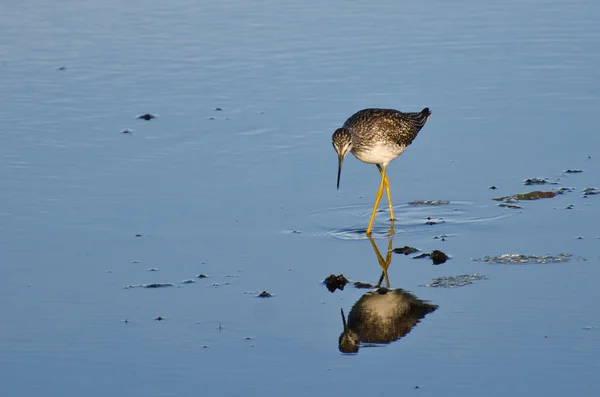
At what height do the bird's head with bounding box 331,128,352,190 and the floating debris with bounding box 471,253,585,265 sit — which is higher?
the bird's head with bounding box 331,128,352,190

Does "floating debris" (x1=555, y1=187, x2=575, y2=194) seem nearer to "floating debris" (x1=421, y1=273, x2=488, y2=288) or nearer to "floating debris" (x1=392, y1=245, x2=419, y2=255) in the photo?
"floating debris" (x1=392, y1=245, x2=419, y2=255)


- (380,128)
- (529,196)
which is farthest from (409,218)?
(529,196)

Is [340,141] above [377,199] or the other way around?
above

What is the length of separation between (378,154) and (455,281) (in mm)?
2230

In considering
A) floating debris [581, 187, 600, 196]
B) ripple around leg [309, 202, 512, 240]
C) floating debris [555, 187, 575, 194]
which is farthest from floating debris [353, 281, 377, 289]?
floating debris [581, 187, 600, 196]

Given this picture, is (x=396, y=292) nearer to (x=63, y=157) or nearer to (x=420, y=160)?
(x=420, y=160)

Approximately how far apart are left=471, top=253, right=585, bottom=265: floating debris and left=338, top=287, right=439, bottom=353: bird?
899 mm

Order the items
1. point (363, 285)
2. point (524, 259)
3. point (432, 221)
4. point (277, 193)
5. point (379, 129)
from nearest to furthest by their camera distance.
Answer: point (363, 285), point (524, 259), point (432, 221), point (379, 129), point (277, 193)

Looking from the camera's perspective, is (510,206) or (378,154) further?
(378,154)

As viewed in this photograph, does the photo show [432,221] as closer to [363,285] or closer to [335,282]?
[363,285]

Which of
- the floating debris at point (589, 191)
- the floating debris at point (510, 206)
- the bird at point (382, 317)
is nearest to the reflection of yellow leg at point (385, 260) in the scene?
the bird at point (382, 317)

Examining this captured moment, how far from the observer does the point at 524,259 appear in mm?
9008

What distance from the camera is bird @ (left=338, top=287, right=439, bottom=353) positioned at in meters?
7.84

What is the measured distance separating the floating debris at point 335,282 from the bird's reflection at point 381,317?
0.74ft
